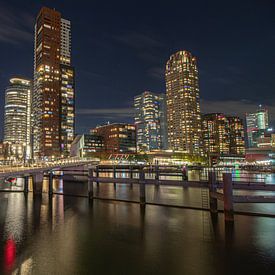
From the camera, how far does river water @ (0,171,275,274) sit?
14445mm

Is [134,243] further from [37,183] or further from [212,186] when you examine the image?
[37,183]

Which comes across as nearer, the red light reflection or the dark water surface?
the dark water surface

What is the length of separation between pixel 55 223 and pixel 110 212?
649cm

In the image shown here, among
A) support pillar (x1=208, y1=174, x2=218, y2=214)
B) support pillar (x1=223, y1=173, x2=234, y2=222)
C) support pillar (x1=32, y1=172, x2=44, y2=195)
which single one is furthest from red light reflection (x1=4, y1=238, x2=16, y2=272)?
support pillar (x1=32, y1=172, x2=44, y2=195)

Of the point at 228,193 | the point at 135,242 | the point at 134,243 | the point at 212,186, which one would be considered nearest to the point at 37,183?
the point at 135,242

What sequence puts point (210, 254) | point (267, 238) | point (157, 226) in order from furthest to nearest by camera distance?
point (157, 226)
point (267, 238)
point (210, 254)

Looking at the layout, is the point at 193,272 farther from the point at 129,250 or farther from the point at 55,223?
the point at 55,223

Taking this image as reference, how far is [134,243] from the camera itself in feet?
60.8

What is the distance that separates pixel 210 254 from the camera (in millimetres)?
16109

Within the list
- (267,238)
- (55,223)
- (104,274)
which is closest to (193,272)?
(104,274)

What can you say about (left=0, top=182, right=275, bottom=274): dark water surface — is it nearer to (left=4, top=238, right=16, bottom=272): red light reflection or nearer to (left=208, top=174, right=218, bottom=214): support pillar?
(left=4, top=238, right=16, bottom=272): red light reflection

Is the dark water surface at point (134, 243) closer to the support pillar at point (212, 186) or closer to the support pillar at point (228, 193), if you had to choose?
the support pillar at point (228, 193)

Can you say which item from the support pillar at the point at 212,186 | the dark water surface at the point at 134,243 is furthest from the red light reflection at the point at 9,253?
the support pillar at the point at 212,186

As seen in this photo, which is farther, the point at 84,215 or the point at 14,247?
the point at 84,215
